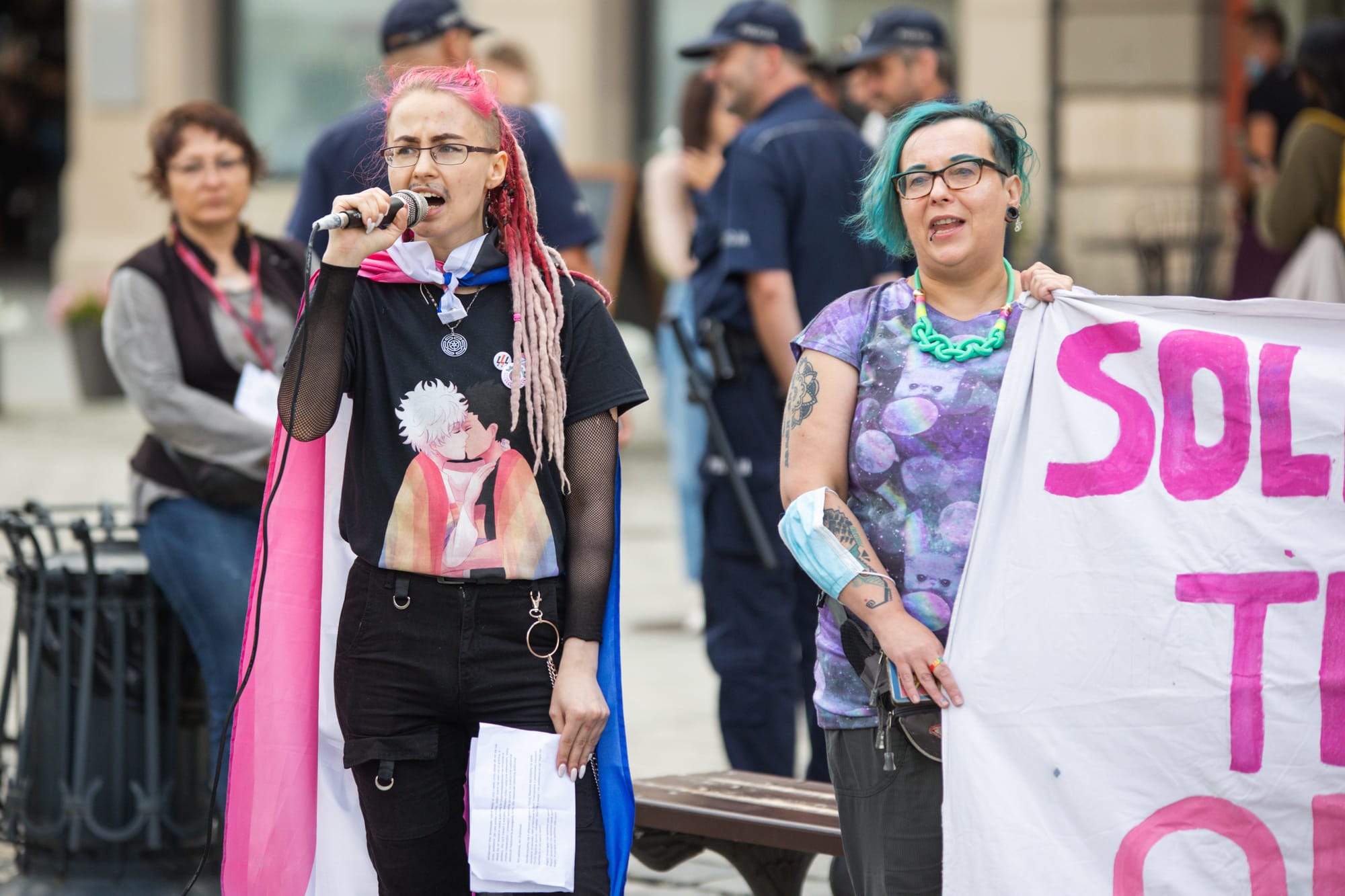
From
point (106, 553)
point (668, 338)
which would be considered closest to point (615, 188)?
point (668, 338)

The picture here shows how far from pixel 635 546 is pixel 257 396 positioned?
536 cm

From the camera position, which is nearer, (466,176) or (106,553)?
(466,176)

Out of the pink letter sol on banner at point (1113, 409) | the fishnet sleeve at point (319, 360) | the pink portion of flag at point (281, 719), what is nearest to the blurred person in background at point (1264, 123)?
the pink letter sol on banner at point (1113, 409)

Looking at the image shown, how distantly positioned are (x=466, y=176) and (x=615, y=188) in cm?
838

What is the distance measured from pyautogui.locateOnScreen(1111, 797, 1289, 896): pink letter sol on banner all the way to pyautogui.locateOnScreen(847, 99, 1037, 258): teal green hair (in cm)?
118

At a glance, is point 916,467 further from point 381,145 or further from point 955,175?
point 381,145

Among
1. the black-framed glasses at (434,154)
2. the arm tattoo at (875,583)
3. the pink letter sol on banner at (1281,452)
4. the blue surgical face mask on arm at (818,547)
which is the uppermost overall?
the black-framed glasses at (434,154)

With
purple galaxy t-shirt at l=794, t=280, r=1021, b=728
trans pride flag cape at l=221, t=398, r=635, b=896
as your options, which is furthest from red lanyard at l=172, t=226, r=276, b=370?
purple galaxy t-shirt at l=794, t=280, r=1021, b=728

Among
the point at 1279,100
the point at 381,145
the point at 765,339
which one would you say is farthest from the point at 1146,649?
the point at 1279,100

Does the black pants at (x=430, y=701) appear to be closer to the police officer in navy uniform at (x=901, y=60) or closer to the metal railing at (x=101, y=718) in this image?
the metal railing at (x=101, y=718)

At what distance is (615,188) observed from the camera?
1158cm

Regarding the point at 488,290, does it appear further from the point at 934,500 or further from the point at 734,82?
the point at 734,82

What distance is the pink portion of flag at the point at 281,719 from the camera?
3.49 m

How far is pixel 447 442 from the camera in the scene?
10.6 ft
